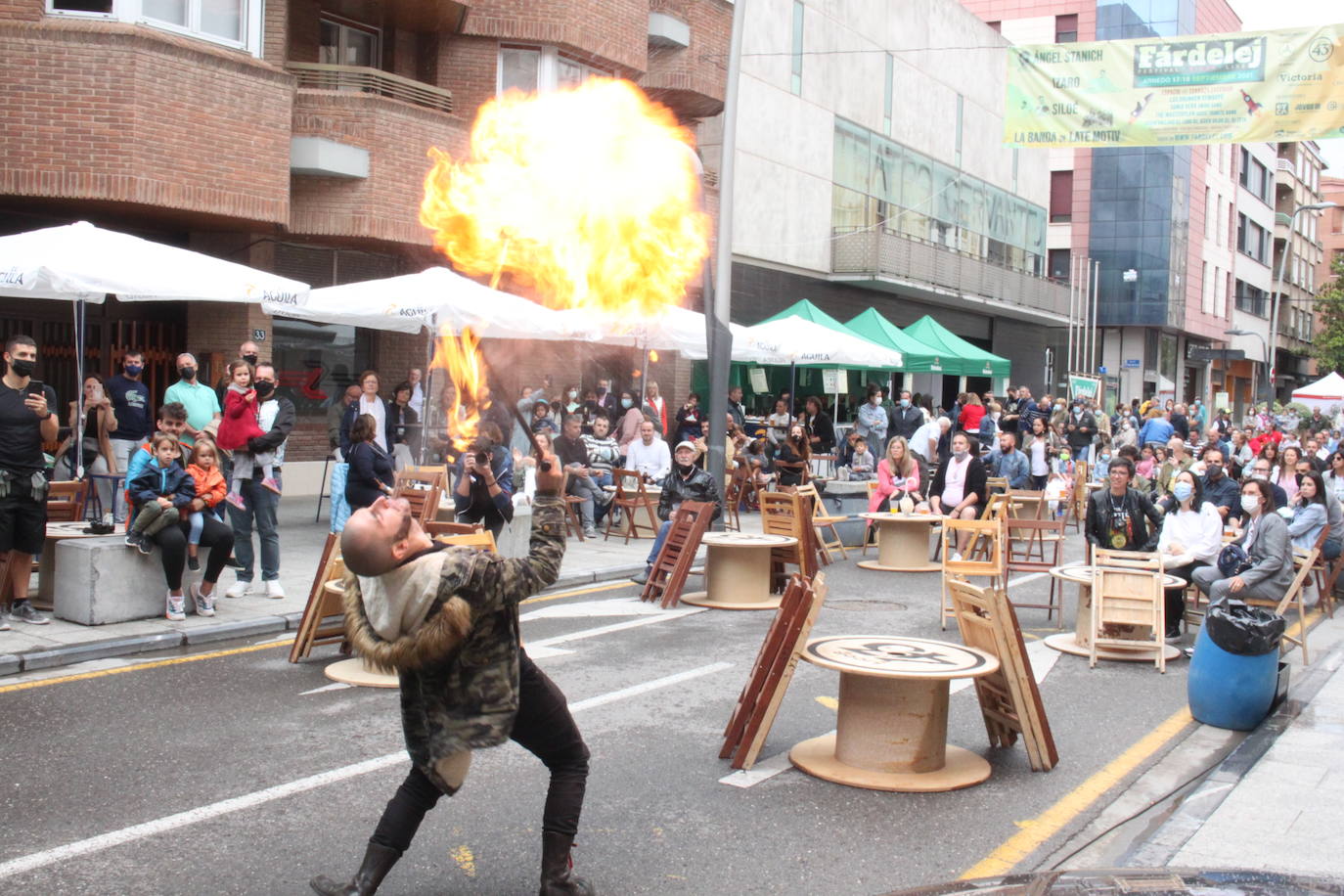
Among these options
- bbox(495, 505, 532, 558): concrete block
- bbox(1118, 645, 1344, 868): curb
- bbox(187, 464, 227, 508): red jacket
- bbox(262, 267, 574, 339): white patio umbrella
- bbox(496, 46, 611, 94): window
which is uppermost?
bbox(496, 46, 611, 94): window

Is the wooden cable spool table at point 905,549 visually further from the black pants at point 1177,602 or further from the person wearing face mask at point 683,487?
the black pants at point 1177,602

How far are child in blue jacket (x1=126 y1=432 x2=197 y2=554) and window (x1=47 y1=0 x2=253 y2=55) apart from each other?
300 inches

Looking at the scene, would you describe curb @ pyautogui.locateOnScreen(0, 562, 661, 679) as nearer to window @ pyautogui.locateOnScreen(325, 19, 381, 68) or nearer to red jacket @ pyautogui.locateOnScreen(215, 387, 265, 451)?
red jacket @ pyautogui.locateOnScreen(215, 387, 265, 451)

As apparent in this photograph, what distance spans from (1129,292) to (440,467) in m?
42.2

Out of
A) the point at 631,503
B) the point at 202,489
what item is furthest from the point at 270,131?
the point at 202,489

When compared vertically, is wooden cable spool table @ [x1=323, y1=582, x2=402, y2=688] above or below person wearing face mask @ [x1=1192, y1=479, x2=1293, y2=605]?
below

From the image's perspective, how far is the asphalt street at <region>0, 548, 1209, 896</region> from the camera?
14.6ft

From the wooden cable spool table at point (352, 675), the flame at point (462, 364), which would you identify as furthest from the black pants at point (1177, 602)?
the flame at point (462, 364)

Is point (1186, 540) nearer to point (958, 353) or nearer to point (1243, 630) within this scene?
point (1243, 630)

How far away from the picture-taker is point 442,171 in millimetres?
16547

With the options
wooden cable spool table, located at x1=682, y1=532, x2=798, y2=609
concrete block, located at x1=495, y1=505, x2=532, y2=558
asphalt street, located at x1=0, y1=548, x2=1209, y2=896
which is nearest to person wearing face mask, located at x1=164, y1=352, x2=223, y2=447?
concrete block, located at x1=495, y1=505, x2=532, y2=558

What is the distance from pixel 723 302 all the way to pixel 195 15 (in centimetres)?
739

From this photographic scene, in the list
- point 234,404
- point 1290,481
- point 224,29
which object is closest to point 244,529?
point 234,404

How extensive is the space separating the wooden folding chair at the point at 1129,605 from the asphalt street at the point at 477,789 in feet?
0.93
